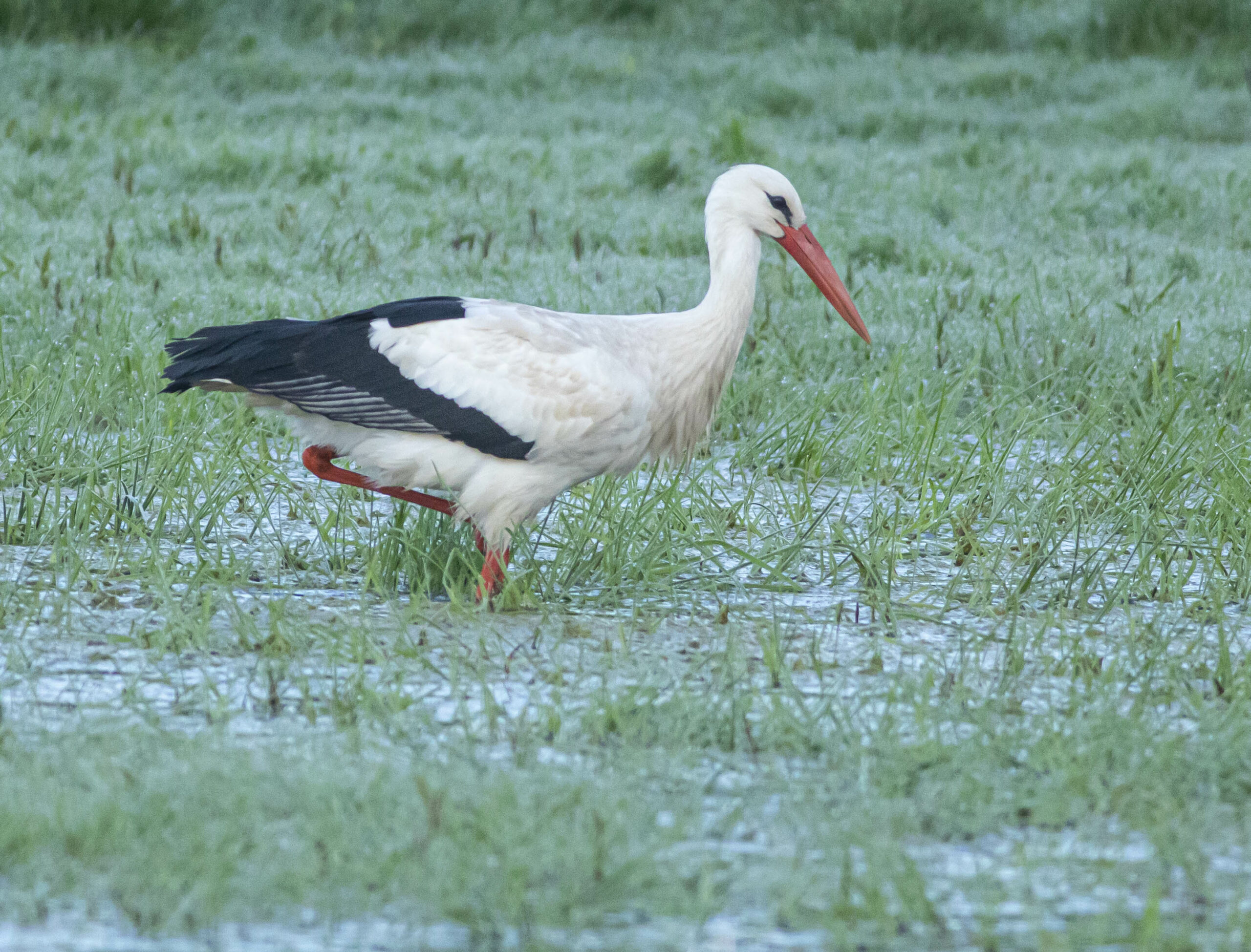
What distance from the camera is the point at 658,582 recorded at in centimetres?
470

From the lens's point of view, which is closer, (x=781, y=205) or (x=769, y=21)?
(x=781, y=205)

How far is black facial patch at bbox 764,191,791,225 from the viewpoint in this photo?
206 inches

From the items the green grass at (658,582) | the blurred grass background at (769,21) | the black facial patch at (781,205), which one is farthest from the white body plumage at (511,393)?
the blurred grass background at (769,21)

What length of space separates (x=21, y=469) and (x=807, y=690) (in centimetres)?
249

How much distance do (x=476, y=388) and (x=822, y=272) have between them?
4.16ft

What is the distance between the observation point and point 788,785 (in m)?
3.33

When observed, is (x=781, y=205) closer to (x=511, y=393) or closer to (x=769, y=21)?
(x=511, y=393)

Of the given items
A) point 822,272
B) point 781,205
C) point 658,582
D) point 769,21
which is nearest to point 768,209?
point 781,205

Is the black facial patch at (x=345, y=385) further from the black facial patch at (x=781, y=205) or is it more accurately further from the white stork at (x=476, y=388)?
the black facial patch at (x=781, y=205)

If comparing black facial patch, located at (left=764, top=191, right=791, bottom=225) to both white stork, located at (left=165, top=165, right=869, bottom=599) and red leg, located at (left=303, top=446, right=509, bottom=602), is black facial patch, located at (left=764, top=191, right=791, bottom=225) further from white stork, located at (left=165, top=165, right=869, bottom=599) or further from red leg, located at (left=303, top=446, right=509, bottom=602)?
red leg, located at (left=303, top=446, right=509, bottom=602)

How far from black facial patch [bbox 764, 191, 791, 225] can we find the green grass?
83 cm

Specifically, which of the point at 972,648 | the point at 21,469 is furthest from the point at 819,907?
the point at 21,469

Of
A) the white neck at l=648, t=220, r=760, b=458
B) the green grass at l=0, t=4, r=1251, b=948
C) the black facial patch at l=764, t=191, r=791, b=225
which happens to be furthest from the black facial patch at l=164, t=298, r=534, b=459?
the black facial patch at l=764, t=191, r=791, b=225

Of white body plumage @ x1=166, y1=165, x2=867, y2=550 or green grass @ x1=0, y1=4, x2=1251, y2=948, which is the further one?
white body plumage @ x1=166, y1=165, x2=867, y2=550
